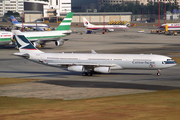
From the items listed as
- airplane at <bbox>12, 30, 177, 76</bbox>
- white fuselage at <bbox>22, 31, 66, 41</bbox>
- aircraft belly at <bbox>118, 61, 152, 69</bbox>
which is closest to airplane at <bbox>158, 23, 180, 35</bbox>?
white fuselage at <bbox>22, 31, 66, 41</bbox>

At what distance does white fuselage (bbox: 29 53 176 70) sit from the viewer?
55.0 metres

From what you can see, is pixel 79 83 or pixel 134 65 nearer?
pixel 79 83

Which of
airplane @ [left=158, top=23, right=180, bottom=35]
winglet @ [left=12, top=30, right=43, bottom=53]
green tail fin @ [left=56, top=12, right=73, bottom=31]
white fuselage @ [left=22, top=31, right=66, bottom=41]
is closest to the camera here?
winglet @ [left=12, top=30, right=43, bottom=53]

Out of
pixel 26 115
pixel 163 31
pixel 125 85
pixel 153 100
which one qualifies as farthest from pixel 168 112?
pixel 163 31

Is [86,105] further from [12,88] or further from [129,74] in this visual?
[129,74]

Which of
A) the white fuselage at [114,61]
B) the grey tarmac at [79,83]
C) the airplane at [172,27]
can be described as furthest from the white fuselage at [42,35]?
the airplane at [172,27]

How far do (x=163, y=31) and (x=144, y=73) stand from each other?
421 ft

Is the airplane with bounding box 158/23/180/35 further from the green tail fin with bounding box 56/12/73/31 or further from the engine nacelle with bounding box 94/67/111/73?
the engine nacelle with bounding box 94/67/111/73

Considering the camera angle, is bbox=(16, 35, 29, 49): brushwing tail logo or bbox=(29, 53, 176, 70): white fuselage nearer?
bbox=(29, 53, 176, 70): white fuselage

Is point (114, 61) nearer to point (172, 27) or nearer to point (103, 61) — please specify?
point (103, 61)

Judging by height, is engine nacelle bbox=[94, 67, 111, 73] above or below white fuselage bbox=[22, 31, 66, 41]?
below

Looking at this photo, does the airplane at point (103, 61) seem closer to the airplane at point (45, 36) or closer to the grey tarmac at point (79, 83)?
the grey tarmac at point (79, 83)

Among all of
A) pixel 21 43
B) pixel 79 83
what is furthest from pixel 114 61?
pixel 21 43

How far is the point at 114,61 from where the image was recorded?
55.6 metres
